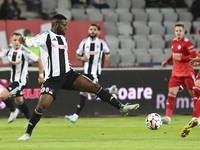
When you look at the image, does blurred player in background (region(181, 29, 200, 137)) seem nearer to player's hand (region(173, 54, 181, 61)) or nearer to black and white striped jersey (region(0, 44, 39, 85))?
player's hand (region(173, 54, 181, 61))

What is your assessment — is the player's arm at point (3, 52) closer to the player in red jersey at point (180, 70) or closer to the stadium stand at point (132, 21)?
the player in red jersey at point (180, 70)

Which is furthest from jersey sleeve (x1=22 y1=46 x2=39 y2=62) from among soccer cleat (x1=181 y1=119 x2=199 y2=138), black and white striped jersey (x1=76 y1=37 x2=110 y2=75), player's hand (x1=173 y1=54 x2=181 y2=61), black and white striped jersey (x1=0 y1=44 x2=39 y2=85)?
soccer cleat (x1=181 y1=119 x2=199 y2=138)

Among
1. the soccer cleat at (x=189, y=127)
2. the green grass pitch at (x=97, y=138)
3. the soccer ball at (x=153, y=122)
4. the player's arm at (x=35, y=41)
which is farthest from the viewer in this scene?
the soccer ball at (x=153, y=122)

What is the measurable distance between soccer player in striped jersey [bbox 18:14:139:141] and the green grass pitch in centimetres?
52

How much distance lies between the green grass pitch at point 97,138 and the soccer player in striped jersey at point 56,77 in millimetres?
520

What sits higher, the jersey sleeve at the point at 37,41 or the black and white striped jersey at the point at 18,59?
the jersey sleeve at the point at 37,41

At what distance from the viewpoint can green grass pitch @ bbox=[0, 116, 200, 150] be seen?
19.4ft

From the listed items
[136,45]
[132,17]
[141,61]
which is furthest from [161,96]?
[132,17]

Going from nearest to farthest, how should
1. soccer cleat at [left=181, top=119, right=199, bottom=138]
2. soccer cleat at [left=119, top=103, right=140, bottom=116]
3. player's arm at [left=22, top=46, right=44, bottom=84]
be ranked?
1. soccer cleat at [left=181, top=119, right=199, bottom=138]
2. soccer cleat at [left=119, top=103, right=140, bottom=116]
3. player's arm at [left=22, top=46, right=44, bottom=84]

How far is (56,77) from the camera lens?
672 cm

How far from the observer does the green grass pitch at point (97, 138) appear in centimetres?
593

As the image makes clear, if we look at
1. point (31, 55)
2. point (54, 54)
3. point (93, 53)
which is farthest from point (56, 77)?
point (93, 53)

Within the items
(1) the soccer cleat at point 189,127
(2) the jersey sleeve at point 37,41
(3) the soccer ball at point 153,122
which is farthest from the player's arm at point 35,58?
(1) the soccer cleat at point 189,127

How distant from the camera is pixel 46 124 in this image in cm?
978
